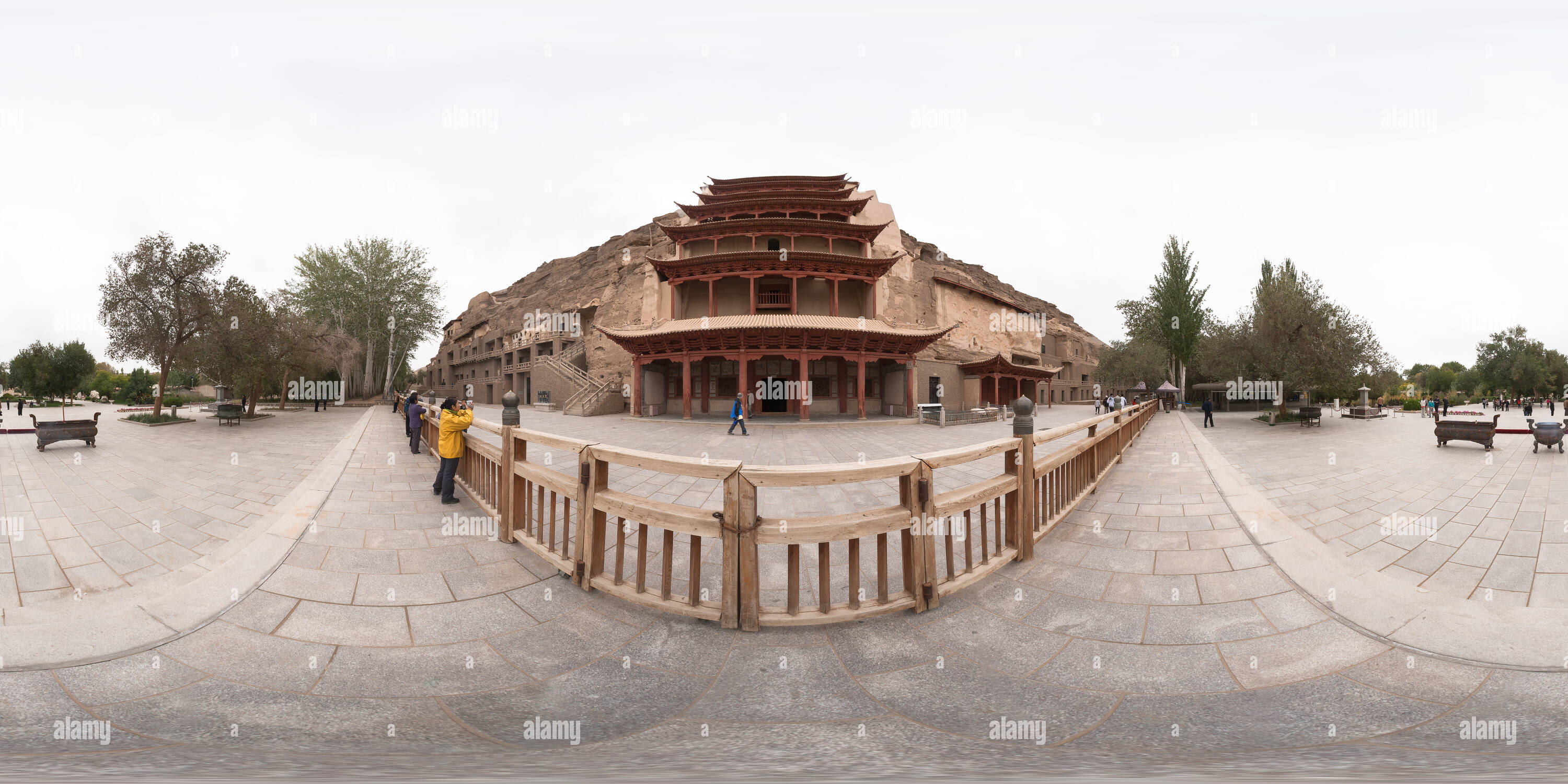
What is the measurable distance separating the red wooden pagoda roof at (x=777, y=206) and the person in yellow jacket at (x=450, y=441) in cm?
2394

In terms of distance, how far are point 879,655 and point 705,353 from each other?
2081 centimetres

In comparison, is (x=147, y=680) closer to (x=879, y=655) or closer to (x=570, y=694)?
(x=570, y=694)

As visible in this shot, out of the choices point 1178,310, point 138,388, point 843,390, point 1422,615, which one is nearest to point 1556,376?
point 1178,310

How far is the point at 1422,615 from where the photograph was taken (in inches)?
134

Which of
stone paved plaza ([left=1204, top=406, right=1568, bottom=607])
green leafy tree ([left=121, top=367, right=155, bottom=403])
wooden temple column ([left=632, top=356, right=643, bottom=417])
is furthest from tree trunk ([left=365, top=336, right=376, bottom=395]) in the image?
stone paved plaza ([left=1204, top=406, right=1568, bottom=607])

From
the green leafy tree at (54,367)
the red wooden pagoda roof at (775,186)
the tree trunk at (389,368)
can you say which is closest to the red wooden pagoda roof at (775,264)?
the red wooden pagoda roof at (775,186)

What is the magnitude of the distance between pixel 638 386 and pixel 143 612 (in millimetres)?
22546

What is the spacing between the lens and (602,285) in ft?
145

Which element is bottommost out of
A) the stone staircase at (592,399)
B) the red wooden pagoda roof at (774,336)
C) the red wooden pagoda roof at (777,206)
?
the stone staircase at (592,399)

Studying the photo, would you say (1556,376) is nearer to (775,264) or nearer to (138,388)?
(775,264)

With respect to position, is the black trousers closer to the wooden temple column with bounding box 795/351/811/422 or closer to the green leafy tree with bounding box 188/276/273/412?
the wooden temple column with bounding box 795/351/811/422

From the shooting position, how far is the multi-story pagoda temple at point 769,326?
23.7m

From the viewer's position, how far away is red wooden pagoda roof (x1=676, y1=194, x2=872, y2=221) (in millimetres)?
28469

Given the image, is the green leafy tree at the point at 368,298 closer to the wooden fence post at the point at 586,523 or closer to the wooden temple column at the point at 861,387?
the wooden temple column at the point at 861,387
